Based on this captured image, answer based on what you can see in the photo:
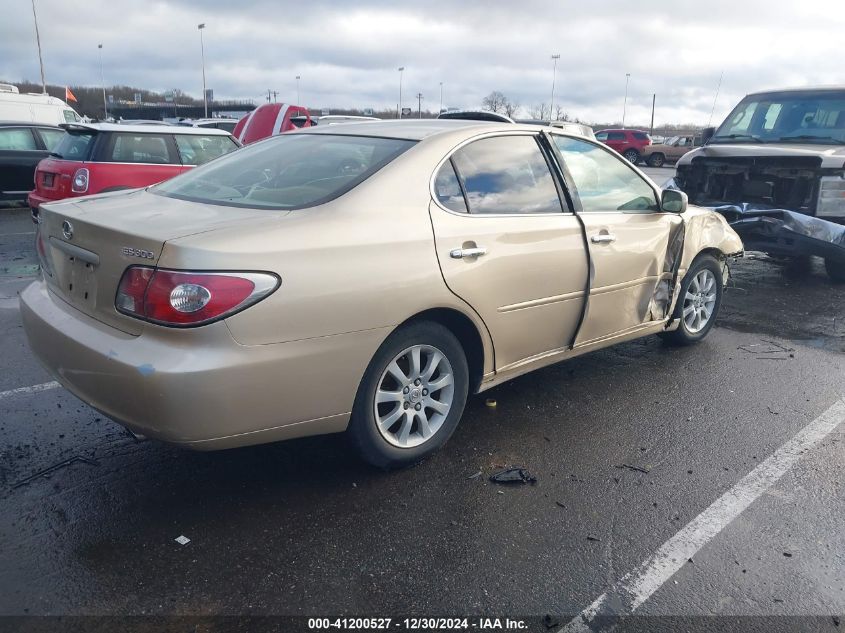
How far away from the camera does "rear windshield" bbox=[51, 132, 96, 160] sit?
814 cm

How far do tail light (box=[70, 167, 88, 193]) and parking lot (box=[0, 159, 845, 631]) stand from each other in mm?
4176

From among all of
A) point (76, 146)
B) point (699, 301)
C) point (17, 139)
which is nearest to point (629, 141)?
point (17, 139)

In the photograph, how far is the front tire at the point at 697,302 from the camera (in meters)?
5.04

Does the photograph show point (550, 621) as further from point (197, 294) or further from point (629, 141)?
point (629, 141)

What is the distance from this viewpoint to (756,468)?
3.43 meters

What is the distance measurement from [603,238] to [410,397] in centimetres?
161

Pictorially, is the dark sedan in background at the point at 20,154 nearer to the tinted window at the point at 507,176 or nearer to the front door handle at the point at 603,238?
the tinted window at the point at 507,176

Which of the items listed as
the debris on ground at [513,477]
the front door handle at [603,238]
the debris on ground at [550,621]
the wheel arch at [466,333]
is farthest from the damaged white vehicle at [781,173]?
the debris on ground at [550,621]

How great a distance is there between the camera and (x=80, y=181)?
311 inches

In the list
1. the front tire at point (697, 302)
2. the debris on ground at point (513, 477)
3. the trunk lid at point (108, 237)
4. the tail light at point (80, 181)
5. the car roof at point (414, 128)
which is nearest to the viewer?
the trunk lid at point (108, 237)

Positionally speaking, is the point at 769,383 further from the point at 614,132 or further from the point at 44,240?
the point at 614,132

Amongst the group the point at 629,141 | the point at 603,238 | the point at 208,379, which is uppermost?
the point at 603,238

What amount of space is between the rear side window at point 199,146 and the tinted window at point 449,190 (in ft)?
20.3

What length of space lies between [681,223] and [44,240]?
3.93 m
